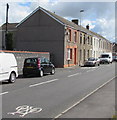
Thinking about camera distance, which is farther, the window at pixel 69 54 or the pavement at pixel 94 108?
the window at pixel 69 54

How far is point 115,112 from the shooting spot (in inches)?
282

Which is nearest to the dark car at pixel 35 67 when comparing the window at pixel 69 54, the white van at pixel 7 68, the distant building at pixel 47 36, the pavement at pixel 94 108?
the white van at pixel 7 68

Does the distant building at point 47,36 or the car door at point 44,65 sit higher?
the distant building at point 47,36

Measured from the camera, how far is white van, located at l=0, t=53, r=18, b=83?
550 inches

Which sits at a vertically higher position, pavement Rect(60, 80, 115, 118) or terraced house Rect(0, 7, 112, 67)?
terraced house Rect(0, 7, 112, 67)

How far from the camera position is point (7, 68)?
47.6 ft

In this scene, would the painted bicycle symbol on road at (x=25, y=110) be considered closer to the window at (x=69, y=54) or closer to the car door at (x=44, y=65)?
the car door at (x=44, y=65)

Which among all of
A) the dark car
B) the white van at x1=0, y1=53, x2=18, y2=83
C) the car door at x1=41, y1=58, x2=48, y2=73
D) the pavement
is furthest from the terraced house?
the pavement

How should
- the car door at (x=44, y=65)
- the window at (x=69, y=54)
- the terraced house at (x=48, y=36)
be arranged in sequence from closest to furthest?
the car door at (x=44, y=65) < the terraced house at (x=48, y=36) < the window at (x=69, y=54)

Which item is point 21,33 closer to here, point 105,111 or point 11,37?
point 11,37

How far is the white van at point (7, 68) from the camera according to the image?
13969mm

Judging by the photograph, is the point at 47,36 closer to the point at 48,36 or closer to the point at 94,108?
the point at 48,36

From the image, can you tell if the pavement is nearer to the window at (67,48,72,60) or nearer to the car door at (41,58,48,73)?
the car door at (41,58,48,73)

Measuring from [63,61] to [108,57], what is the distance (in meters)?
19.6
